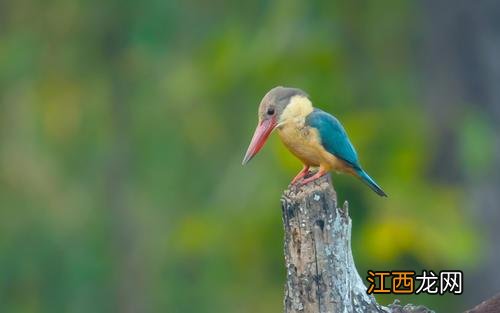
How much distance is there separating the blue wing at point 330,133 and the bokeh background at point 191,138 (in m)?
6.79

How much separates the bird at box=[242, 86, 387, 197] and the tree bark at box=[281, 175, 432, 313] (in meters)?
0.75

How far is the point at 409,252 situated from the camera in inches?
545

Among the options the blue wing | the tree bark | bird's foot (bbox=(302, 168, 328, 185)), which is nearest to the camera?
the tree bark

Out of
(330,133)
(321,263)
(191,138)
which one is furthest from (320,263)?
(191,138)

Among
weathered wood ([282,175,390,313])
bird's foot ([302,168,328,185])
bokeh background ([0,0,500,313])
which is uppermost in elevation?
bokeh background ([0,0,500,313])

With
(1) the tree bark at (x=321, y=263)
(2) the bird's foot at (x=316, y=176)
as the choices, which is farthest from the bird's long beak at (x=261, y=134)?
(1) the tree bark at (x=321, y=263)

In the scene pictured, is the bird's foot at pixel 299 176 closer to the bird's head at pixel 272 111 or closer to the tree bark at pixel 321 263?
the bird's head at pixel 272 111

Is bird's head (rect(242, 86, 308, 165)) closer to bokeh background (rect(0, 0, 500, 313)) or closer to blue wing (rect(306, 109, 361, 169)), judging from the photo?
blue wing (rect(306, 109, 361, 169))

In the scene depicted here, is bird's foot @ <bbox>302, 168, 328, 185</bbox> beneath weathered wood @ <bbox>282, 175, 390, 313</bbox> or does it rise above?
above

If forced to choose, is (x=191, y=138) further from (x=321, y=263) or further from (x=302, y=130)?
(x=321, y=263)

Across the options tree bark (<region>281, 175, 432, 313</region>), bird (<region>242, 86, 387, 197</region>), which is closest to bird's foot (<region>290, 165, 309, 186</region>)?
bird (<region>242, 86, 387, 197</region>)

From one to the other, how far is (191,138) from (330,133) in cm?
1003

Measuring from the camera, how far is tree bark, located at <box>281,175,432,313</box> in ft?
18.7

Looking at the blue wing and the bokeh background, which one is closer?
the blue wing
